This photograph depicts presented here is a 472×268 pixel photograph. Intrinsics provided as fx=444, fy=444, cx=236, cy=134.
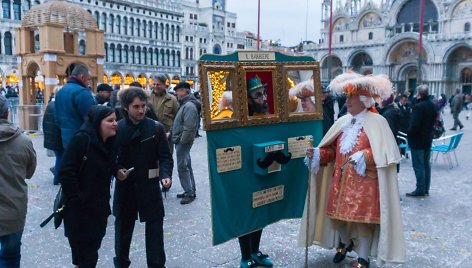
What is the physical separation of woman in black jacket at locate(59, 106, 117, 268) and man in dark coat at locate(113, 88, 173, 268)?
283mm

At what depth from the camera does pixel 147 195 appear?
3945 mm

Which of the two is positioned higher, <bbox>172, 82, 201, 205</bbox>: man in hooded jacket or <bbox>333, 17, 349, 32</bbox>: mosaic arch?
<bbox>333, 17, 349, 32</bbox>: mosaic arch

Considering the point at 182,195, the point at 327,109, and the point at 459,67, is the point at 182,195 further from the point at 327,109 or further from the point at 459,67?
the point at 459,67

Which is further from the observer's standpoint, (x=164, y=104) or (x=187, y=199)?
(x=164, y=104)

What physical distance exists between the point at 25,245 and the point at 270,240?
2.88 m

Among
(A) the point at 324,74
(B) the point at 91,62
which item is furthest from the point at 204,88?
(A) the point at 324,74

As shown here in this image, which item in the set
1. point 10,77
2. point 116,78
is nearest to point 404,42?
point 116,78

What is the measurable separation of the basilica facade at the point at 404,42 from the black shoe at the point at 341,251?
46.3 m

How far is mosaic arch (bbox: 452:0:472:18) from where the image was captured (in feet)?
163

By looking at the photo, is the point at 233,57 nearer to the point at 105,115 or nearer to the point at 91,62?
the point at 105,115

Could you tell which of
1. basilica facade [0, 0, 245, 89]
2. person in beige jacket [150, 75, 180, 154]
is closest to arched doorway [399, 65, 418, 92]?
basilica facade [0, 0, 245, 89]

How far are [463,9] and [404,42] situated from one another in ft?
23.1

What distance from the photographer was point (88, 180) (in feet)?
11.6

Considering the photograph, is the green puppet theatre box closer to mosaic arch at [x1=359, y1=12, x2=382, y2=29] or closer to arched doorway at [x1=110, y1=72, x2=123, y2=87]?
arched doorway at [x1=110, y1=72, x2=123, y2=87]
